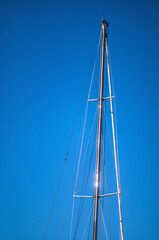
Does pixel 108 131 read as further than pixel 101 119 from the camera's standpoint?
Yes

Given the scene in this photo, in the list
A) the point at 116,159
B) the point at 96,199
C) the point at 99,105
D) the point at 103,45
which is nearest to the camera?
the point at 96,199

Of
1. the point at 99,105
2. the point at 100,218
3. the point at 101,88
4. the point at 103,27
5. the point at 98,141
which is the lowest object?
the point at 100,218

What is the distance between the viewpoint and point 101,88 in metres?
12.2

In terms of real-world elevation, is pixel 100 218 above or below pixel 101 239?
above

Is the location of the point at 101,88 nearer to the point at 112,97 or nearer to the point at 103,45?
the point at 112,97

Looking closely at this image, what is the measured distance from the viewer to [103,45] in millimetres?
13078

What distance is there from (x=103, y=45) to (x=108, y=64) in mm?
1037

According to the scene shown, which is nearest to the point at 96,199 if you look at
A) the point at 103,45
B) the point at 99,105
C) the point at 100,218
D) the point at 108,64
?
the point at 100,218

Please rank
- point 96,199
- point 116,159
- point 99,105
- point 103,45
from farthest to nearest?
point 103,45, point 99,105, point 116,159, point 96,199

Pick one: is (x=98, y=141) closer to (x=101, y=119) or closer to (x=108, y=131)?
(x=101, y=119)

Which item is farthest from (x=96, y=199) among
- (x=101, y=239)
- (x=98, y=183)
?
(x=101, y=239)

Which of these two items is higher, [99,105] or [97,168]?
[99,105]

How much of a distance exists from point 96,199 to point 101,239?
2905mm

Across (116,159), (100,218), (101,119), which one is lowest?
(100,218)
